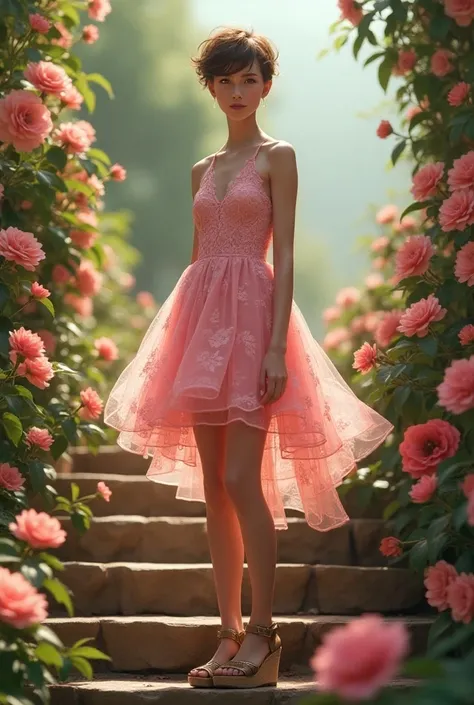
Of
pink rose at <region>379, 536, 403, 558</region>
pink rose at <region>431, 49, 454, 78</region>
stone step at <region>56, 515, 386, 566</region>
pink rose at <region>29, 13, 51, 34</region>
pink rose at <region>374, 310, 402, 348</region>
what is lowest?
stone step at <region>56, 515, 386, 566</region>

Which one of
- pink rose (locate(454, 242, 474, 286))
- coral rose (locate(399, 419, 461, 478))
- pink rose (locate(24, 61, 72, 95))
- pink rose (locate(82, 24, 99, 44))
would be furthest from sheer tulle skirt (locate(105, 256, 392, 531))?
pink rose (locate(82, 24, 99, 44))

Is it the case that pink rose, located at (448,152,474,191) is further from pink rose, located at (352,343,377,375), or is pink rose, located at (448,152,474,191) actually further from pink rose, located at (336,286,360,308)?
pink rose, located at (336,286,360,308)

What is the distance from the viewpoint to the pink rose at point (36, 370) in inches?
112

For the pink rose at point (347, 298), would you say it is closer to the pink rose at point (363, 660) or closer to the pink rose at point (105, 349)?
the pink rose at point (105, 349)

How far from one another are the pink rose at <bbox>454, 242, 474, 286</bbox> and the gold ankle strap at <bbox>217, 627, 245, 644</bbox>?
3.63 ft

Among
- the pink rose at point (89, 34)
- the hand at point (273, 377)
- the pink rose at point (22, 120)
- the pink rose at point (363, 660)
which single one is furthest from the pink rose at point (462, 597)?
the pink rose at point (89, 34)

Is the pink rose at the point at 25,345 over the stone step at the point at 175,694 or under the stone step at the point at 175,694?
over

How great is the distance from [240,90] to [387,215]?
1.82 meters

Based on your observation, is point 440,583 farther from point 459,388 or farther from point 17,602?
point 17,602

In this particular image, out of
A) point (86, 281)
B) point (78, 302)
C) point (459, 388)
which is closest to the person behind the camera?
point (459, 388)

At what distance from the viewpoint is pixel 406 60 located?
335 cm

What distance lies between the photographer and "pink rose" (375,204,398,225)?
14.8ft

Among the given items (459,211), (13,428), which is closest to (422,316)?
(459,211)

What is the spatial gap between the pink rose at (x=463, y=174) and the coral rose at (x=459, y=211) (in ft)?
0.06
